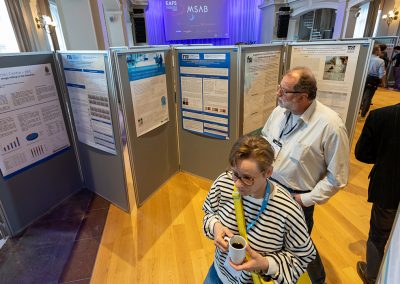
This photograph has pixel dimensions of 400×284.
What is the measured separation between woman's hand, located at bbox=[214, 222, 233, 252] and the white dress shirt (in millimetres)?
641

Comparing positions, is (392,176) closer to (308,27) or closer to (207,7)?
(207,7)

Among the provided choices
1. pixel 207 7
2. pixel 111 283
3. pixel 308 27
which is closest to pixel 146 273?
pixel 111 283

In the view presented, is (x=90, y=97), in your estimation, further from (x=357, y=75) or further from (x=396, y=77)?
(x=396, y=77)

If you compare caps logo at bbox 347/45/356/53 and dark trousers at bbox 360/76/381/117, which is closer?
caps logo at bbox 347/45/356/53

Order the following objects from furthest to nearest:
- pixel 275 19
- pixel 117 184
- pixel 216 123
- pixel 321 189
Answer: pixel 275 19 < pixel 216 123 < pixel 117 184 < pixel 321 189

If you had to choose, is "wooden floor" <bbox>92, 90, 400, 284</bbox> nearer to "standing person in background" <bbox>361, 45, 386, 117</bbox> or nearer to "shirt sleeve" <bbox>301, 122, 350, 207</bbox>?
"shirt sleeve" <bbox>301, 122, 350, 207</bbox>

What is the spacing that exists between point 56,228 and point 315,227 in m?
2.60

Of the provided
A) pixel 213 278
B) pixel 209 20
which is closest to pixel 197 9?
pixel 209 20

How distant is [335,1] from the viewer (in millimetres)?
8211

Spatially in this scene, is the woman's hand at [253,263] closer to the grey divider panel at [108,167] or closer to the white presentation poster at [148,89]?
the grey divider panel at [108,167]

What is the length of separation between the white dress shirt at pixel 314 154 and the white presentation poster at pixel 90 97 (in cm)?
157

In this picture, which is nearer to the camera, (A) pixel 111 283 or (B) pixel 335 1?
(A) pixel 111 283

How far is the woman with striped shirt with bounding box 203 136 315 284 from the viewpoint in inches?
33.3

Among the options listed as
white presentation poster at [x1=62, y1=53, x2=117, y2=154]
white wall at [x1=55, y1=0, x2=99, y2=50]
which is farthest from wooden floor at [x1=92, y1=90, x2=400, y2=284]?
white wall at [x1=55, y1=0, x2=99, y2=50]
